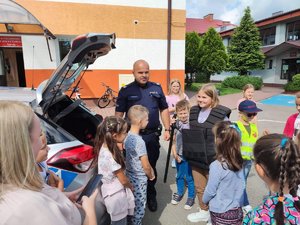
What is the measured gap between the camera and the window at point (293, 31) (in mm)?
24709

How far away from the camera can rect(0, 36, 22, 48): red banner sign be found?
10.7 metres

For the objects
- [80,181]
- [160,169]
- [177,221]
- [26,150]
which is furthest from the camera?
[160,169]

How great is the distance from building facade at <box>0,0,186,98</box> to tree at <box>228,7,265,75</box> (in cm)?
1311

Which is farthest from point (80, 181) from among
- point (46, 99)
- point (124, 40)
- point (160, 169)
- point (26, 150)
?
point (124, 40)

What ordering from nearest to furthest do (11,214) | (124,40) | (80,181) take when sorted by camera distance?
(11,214) < (80,181) < (124,40)

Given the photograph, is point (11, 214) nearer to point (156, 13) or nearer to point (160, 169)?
point (160, 169)

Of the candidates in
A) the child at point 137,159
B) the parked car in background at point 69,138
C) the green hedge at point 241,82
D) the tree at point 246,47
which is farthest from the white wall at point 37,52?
the tree at point 246,47

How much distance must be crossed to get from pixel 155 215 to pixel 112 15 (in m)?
10.1

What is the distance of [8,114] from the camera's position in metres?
0.88

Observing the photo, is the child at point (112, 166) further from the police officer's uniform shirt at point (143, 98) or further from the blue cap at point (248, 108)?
the blue cap at point (248, 108)

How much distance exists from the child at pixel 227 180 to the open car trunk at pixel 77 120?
5.39 feet

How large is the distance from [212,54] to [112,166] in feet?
58.5

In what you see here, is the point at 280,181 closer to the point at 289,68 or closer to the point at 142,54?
the point at 142,54

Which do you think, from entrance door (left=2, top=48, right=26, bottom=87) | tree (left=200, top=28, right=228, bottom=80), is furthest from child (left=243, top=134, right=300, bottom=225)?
tree (left=200, top=28, right=228, bottom=80)
